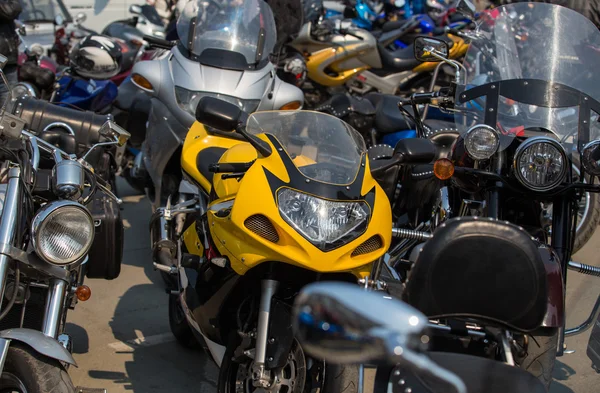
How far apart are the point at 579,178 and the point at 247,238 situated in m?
1.56

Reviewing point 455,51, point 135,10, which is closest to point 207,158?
point 455,51

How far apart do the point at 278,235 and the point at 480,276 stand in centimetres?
95

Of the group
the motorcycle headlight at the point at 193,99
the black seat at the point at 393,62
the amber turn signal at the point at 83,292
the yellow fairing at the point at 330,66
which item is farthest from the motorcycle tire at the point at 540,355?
the black seat at the point at 393,62

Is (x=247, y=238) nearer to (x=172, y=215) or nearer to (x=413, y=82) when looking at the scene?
(x=172, y=215)

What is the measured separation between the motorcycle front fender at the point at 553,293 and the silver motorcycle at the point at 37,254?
5.27 ft

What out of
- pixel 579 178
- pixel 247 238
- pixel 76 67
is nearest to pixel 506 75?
pixel 579 178

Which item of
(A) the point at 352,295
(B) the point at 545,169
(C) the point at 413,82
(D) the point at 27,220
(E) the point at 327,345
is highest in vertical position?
(A) the point at 352,295

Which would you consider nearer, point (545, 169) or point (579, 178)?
point (545, 169)

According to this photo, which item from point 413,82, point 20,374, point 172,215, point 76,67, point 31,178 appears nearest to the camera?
point 20,374

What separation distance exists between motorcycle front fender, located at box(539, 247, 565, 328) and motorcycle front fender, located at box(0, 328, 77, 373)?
1.60 m

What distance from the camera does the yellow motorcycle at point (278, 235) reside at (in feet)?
9.78

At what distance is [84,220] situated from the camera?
3088 mm

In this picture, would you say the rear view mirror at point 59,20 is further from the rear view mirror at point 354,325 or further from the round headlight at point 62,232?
the rear view mirror at point 354,325

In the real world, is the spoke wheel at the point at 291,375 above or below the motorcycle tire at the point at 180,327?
above
